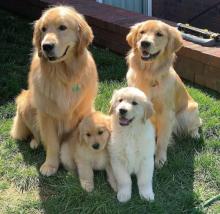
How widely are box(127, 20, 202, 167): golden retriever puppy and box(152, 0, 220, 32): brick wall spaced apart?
17.6ft

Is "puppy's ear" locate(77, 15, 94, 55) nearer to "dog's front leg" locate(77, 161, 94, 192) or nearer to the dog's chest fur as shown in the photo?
the dog's chest fur

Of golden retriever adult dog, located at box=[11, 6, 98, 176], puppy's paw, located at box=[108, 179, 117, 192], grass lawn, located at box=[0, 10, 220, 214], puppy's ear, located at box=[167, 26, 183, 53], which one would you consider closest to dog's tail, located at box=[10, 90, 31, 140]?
grass lawn, located at box=[0, 10, 220, 214]

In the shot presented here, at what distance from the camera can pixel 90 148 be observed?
3977 mm

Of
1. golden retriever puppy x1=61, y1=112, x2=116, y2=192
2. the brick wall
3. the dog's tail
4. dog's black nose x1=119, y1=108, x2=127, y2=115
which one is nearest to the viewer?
dog's black nose x1=119, y1=108, x2=127, y2=115

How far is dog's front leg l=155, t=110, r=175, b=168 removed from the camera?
4348mm

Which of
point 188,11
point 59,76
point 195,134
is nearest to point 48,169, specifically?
point 59,76

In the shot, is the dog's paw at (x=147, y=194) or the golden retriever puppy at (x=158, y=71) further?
the golden retriever puppy at (x=158, y=71)

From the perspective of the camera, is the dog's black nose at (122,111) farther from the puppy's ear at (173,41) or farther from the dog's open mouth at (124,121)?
the puppy's ear at (173,41)

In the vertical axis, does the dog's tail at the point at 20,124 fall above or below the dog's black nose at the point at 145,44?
below

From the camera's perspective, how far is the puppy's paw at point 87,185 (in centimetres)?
393

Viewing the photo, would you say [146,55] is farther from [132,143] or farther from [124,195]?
[124,195]

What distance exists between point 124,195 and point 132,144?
42 centimetres

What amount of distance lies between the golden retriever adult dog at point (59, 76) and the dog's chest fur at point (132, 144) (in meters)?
0.52

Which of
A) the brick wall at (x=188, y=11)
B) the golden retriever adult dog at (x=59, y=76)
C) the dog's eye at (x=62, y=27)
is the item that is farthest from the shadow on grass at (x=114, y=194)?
the brick wall at (x=188, y=11)
